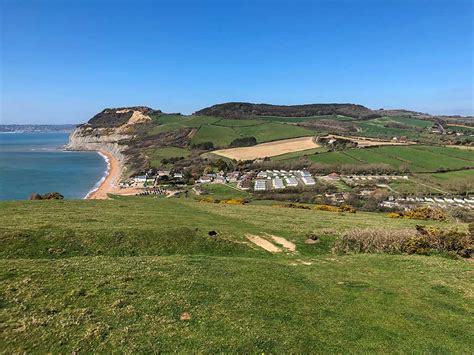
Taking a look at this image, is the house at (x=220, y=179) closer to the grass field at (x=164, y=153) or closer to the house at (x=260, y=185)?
the house at (x=260, y=185)

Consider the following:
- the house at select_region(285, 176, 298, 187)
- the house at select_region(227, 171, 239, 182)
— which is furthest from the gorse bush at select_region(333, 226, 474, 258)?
the house at select_region(227, 171, 239, 182)

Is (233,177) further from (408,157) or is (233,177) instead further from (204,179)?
(408,157)

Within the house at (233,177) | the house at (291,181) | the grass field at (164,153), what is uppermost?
the grass field at (164,153)

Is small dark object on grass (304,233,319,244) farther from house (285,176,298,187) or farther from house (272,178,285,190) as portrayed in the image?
house (285,176,298,187)

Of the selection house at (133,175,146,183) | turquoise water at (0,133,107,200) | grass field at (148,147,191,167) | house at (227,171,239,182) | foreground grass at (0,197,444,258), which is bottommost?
turquoise water at (0,133,107,200)

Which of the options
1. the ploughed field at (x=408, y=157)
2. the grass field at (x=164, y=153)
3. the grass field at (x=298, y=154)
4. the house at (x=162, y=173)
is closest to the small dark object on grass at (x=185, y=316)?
the ploughed field at (x=408, y=157)

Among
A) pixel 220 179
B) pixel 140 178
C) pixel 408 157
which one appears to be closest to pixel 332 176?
pixel 408 157
